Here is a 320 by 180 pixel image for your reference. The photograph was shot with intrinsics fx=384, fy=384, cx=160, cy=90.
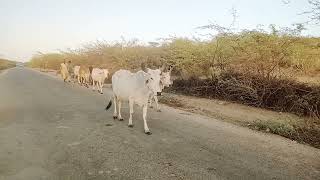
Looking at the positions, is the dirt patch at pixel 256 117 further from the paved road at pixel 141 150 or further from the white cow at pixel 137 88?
the white cow at pixel 137 88

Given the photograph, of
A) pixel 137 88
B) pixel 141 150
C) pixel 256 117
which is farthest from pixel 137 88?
pixel 256 117

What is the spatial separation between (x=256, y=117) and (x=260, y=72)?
119 inches

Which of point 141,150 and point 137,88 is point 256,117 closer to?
point 137,88

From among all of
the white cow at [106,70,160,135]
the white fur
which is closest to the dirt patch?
the white cow at [106,70,160,135]

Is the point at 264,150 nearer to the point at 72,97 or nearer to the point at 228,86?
the point at 228,86

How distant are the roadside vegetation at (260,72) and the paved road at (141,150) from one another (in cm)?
167

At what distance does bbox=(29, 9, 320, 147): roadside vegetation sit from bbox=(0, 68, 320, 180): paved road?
1.67 metres

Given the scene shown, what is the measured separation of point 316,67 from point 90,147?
1031cm

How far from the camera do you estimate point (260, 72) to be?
1440 cm

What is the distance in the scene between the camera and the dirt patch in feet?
31.0

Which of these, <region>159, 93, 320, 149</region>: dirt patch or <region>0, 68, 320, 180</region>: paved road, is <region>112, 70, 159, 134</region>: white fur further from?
<region>159, 93, 320, 149</region>: dirt patch

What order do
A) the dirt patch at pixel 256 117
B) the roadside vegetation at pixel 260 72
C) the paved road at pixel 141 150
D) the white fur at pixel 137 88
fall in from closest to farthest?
the paved road at pixel 141 150 < the dirt patch at pixel 256 117 < the white fur at pixel 137 88 < the roadside vegetation at pixel 260 72

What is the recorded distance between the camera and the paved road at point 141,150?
6.23 m

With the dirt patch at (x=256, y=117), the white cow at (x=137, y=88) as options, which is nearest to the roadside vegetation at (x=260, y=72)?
the dirt patch at (x=256, y=117)
